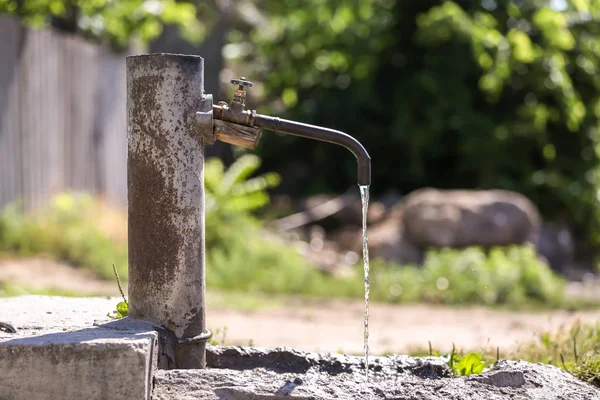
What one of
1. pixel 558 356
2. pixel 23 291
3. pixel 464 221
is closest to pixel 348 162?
pixel 464 221

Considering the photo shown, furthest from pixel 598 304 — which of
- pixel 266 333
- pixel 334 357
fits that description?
pixel 334 357

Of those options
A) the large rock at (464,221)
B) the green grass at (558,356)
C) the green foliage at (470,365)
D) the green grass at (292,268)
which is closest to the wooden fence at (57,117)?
the green grass at (292,268)

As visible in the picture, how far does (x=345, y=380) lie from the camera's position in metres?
3.00

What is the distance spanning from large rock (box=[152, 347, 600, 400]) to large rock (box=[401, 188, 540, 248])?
7.16 metres

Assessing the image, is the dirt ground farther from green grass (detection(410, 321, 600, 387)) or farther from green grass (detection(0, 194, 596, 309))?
green grass (detection(410, 321, 600, 387))

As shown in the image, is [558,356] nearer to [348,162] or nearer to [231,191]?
[231,191]

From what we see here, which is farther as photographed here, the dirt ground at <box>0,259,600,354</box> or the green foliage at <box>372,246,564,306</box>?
the green foliage at <box>372,246,564,306</box>

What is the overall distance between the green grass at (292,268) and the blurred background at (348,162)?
26mm

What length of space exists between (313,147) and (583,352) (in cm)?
1179

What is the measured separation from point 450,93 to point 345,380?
11.7 m

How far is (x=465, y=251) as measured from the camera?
995cm

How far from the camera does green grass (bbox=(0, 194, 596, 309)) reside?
28.4ft

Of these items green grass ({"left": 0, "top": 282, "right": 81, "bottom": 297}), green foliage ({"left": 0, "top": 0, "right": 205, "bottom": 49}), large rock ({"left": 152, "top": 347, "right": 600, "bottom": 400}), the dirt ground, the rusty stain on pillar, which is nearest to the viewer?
large rock ({"left": 152, "top": 347, "right": 600, "bottom": 400})

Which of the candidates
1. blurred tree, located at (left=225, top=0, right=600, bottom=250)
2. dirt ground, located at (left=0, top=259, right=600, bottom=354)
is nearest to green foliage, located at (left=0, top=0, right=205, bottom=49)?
dirt ground, located at (left=0, top=259, right=600, bottom=354)
